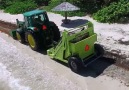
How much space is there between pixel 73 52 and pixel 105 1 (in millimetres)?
8158

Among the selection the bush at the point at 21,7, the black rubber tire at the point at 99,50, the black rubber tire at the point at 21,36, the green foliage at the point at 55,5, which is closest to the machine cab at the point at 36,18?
the black rubber tire at the point at 21,36

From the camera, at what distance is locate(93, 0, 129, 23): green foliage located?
622 inches

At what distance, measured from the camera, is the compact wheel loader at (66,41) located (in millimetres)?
10555

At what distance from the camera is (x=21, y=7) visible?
70.2ft

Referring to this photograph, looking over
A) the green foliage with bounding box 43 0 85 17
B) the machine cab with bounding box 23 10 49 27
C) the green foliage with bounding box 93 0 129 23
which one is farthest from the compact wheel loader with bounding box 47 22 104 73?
the green foliage with bounding box 43 0 85 17

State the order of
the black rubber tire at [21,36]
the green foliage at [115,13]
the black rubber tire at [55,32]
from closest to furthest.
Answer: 1. the black rubber tire at [55,32]
2. the black rubber tire at [21,36]
3. the green foliage at [115,13]

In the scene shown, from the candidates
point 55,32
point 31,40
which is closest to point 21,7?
point 31,40

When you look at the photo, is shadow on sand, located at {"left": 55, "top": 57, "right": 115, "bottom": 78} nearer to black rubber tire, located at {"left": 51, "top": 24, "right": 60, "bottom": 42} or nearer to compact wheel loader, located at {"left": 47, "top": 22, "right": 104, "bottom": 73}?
compact wheel loader, located at {"left": 47, "top": 22, "right": 104, "bottom": 73}

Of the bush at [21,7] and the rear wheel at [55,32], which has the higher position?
the bush at [21,7]

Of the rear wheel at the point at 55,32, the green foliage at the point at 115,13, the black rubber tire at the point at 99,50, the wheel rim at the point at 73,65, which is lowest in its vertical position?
the wheel rim at the point at 73,65

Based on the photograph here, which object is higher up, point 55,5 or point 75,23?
point 55,5

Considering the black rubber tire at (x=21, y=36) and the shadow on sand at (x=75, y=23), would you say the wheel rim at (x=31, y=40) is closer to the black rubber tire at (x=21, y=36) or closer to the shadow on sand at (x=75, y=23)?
the black rubber tire at (x=21, y=36)

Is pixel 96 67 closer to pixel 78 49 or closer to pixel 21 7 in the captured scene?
pixel 78 49

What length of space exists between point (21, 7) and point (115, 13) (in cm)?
858
